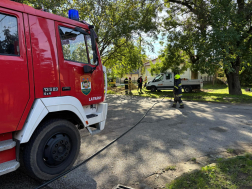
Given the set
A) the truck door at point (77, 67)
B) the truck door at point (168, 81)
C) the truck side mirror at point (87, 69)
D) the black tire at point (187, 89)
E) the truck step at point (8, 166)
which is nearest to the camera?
the truck step at point (8, 166)

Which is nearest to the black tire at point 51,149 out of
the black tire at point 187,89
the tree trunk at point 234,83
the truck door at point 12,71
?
the truck door at point 12,71

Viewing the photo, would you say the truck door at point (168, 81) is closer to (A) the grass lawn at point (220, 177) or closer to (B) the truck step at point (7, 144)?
(A) the grass lawn at point (220, 177)

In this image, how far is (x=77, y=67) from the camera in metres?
3.49

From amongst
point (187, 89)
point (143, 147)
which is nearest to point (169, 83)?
point (187, 89)

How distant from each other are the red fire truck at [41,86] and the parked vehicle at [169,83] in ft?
50.5

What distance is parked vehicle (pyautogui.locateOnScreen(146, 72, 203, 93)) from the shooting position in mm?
17672

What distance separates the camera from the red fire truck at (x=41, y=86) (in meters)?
2.58

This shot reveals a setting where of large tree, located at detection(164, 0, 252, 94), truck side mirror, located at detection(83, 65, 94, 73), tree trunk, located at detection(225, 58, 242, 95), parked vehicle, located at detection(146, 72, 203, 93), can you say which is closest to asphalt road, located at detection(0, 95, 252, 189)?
truck side mirror, located at detection(83, 65, 94, 73)

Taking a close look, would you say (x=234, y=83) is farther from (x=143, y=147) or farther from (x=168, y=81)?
(x=143, y=147)

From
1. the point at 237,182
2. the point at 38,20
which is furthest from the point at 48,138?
the point at 237,182

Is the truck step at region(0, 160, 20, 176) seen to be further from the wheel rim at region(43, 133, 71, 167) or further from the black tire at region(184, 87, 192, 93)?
the black tire at region(184, 87, 192, 93)

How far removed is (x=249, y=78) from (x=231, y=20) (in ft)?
48.5

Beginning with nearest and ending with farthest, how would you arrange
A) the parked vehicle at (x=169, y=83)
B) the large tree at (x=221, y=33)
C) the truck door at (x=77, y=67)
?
the truck door at (x=77, y=67), the large tree at (x=221, y=33), the parked vehicle at (x=169, y=83)

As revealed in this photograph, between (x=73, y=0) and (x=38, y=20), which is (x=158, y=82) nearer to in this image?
(x=73, y=0)
